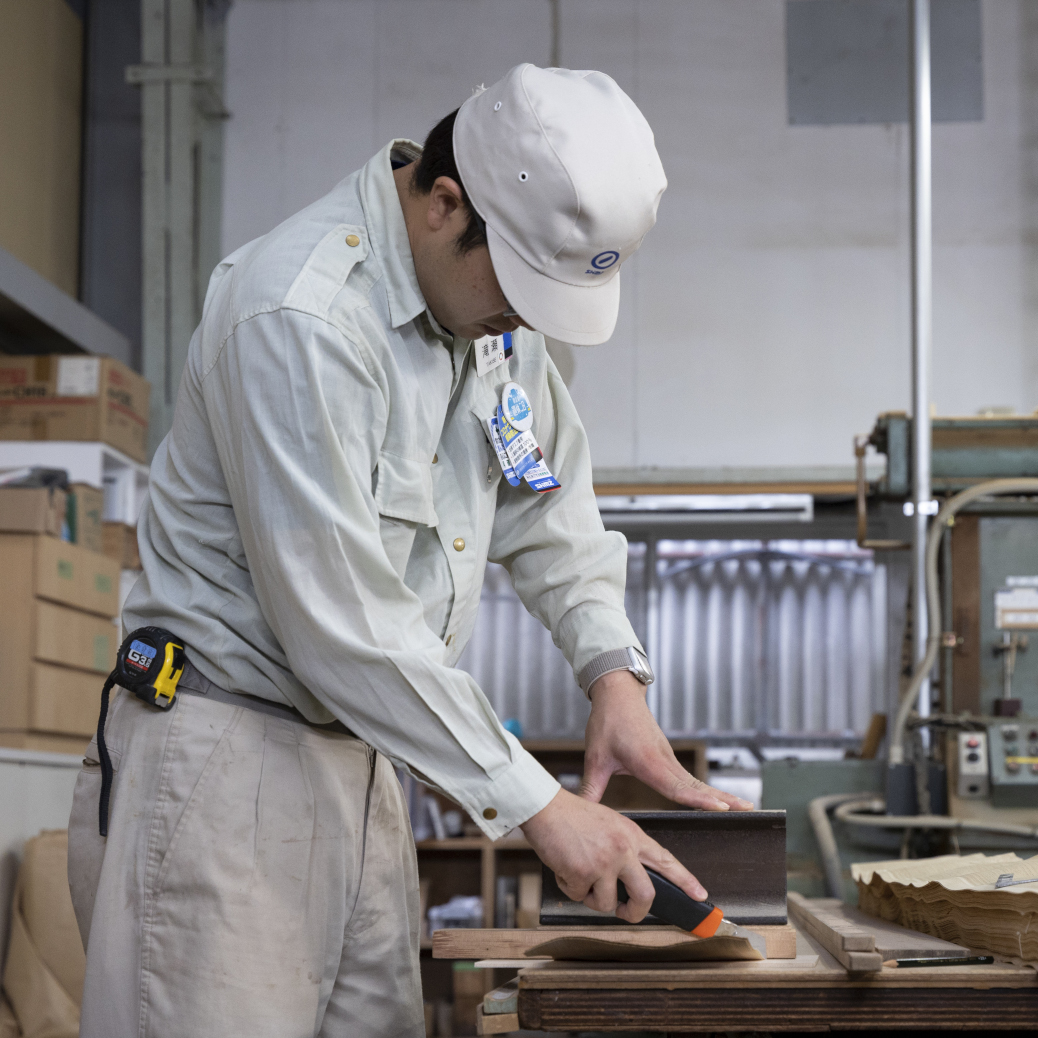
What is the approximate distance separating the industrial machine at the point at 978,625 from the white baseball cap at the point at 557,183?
6.54 feet

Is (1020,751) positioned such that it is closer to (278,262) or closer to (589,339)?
(589,339)

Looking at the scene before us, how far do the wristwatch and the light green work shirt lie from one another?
13 mm

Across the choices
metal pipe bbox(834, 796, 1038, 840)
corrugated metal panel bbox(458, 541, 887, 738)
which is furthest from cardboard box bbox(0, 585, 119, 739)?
metal pipe bbox(834, 796, 1038, 840)

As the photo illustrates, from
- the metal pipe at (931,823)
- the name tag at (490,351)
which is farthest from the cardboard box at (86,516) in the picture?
the name tag at (490,351)

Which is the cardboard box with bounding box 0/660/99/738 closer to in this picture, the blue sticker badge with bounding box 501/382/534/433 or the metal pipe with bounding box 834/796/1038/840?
the metal pipe with bounding box 834/796/1038/840

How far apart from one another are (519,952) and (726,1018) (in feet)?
0.74

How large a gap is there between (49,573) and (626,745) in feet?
8.48

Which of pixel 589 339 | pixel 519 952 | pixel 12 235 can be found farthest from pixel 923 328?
pixel 12 235

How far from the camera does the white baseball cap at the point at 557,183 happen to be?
1.07 m

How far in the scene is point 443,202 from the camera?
1.14m

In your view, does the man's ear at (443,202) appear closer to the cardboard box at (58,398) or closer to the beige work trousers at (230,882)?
the beige work trousers at (230,882)

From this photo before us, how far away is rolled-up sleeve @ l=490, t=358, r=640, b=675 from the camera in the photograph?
54.9 inches

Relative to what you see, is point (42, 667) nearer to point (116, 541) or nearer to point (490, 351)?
point (116, 541)

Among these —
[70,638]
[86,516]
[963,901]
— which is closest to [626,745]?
[963,901]
